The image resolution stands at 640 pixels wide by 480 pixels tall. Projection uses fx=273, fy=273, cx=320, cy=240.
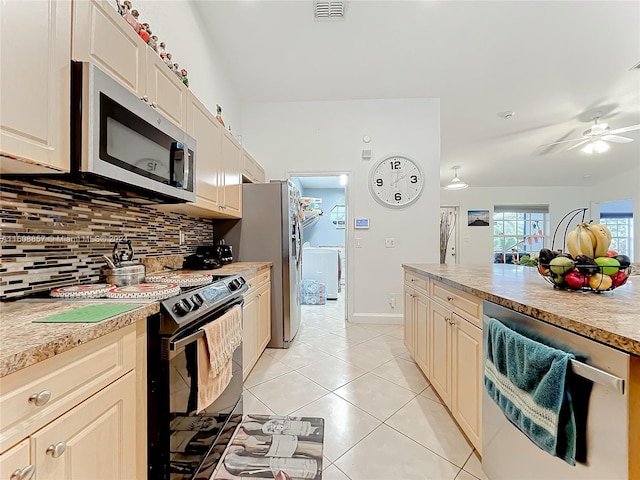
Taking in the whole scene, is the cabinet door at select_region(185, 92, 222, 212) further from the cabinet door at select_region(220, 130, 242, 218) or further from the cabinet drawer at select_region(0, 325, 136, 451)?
the cabinet drawer at select_region(0, 325, 136, 451)

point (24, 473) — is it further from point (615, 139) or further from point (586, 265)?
point (615, 139)

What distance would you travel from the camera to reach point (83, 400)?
26.1 inches

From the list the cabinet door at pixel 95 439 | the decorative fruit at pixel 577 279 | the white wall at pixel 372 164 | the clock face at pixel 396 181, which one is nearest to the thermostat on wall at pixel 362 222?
the white wall at pixel 372 164

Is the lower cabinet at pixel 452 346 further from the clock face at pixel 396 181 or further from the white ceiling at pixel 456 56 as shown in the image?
the white ceiling at pixel 456 56

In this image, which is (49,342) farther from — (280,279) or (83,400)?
(280,279)

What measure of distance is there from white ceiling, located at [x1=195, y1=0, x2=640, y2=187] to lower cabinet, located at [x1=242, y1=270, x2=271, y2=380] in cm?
224

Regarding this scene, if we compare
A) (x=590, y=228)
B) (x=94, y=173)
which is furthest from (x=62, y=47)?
(x=590, y=228)

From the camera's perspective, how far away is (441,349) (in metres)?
1.67

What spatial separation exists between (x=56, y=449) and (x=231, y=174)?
6.98ft

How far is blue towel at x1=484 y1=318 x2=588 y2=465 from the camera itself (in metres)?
0.72

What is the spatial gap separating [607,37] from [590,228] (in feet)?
8.92

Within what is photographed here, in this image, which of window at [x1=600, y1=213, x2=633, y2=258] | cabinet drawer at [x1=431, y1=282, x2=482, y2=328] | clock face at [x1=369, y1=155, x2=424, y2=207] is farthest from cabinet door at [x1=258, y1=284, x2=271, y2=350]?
window at [x1=600, y1=213, x2=633, y2=258]

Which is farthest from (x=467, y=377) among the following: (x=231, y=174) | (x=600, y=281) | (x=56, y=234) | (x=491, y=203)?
(x=491, y=203)

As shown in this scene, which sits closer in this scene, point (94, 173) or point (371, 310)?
point (94, 173)
